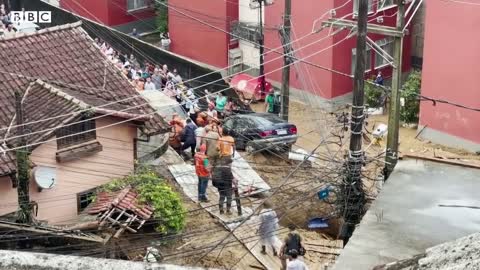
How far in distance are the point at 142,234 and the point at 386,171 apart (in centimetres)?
511

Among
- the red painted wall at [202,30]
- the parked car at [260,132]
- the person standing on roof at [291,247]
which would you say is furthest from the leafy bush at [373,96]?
the person standing on roof at [291,247]

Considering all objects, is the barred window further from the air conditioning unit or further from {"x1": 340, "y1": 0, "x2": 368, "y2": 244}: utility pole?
the air conditioning unit

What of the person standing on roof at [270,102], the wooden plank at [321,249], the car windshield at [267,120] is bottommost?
the wooden plank at [321,249]

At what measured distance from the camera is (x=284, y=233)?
19.1m

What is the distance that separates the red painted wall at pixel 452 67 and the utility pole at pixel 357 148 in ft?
36.5

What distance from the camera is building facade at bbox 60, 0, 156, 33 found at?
3862 centimetres

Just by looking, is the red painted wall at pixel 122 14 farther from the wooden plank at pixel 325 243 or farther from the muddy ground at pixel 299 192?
the wooden plank at pixel 325 243

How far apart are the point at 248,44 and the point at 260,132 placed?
31.6 ft

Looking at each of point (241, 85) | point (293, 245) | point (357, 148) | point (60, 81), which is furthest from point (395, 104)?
point (241, 85)

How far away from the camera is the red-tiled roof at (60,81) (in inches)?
697

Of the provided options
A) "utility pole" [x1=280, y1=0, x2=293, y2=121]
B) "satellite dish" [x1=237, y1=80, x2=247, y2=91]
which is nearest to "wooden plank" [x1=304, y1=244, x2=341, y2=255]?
"utility pole" [x1=280, y1=0, x2=293, y2=121]

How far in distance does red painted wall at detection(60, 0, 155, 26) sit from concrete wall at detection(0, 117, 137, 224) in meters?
20.3

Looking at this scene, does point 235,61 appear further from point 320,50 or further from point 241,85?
point 320,50

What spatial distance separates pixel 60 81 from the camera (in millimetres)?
19156
